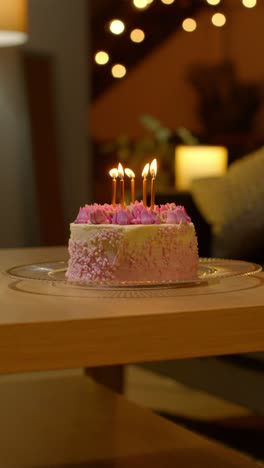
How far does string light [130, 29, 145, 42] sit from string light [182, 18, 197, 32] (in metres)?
0.27

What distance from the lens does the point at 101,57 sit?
5.09 metres

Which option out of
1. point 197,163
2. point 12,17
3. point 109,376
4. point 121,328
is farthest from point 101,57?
point 121,328

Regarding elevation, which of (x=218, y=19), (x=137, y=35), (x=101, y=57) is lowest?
(x=101, y=57)

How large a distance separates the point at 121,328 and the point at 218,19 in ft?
15.1

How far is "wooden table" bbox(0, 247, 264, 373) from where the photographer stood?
0.82 meters

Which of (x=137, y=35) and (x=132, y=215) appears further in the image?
(x=137, y=35)

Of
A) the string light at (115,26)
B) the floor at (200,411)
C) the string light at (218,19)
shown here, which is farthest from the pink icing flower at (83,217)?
the string light at (218,19)

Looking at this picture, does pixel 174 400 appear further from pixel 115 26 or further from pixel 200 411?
pixel 115 26

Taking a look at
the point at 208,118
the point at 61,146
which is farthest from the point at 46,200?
the point at 208,118

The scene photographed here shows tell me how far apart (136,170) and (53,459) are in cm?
344

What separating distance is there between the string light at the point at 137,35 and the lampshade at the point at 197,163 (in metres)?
1.99

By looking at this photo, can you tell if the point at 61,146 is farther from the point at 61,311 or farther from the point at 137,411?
the point at 61,311

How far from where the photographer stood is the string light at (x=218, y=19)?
5219 mm

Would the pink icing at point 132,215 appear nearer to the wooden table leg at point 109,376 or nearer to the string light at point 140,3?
the wooden table leg at point 109,376
